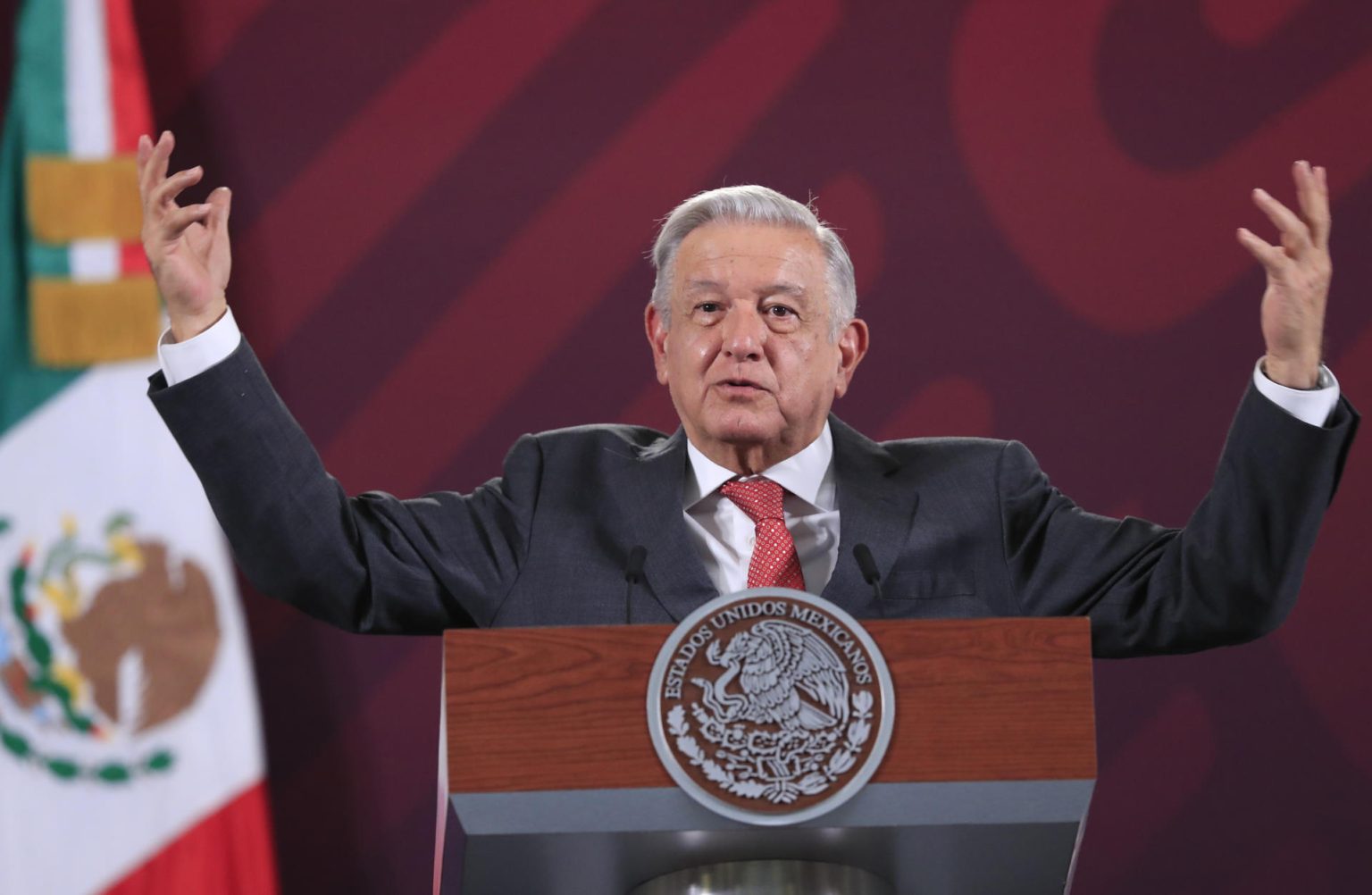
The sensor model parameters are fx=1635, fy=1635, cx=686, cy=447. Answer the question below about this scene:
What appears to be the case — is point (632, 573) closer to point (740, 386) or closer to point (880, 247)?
point (740, 386)

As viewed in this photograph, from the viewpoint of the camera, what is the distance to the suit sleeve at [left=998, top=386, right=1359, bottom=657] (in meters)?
1.74

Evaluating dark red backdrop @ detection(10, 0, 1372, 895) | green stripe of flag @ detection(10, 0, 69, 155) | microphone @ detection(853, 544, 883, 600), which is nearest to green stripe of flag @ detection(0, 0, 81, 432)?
green stripe of flag @ detection(10, 0, 69, 155)

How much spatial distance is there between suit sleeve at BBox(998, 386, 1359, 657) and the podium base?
0.62m

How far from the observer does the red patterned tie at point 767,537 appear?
2021 millimetres

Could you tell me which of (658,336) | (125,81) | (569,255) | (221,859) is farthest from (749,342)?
(125,81)

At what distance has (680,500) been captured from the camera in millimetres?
2076

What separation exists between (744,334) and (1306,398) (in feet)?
2.36

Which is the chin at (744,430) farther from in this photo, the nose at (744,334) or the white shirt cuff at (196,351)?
the white shirt cuff at (196,351)

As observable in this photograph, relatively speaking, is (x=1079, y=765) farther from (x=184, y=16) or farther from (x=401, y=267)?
(x=184, y=16)

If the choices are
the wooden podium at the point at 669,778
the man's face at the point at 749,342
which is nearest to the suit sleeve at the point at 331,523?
the man's face at the point at 749,342

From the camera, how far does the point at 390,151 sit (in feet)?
10.8

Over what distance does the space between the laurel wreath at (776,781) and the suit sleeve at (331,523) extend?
0.66m

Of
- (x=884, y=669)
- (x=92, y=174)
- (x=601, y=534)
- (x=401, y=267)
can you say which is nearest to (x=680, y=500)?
(x=601, y=534)

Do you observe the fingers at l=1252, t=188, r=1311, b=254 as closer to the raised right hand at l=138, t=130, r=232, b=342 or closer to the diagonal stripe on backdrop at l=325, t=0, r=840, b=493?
the raised right hand at l=138, t=130, r=232, b=342
